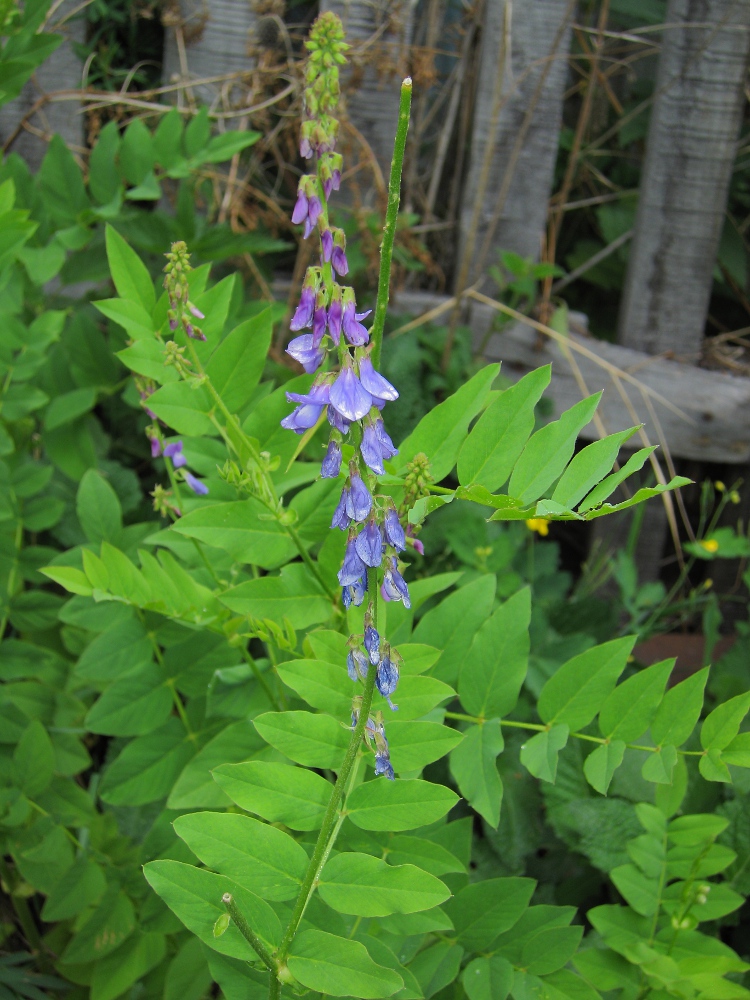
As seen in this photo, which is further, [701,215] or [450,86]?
[450,86]

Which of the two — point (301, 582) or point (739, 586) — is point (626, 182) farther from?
point (301, 582)

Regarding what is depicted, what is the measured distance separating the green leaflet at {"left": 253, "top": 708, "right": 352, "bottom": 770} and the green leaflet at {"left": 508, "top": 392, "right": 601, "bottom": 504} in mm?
325

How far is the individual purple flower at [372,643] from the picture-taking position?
86 cm

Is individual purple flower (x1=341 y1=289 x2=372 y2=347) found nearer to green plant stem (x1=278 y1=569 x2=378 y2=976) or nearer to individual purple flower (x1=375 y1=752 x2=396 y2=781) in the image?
green plant stem (x1=278 y1=569 x2=378 y2=976)

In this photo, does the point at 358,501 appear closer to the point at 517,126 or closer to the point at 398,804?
the point at 398,804

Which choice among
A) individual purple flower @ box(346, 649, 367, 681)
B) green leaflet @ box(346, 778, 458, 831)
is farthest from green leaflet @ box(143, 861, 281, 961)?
individual purple flower @ box(346, 649, 367, 681)

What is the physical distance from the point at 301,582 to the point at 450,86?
6.87ft

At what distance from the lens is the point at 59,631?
75.4 inches

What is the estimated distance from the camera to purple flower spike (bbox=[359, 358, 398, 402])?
2.81 ft

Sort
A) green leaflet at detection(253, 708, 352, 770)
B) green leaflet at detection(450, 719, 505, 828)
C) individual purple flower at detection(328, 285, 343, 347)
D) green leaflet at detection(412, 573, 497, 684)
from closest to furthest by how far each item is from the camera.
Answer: individual purple flower at detection(328, 285, 343, 347), green leaflet at detection(253, 708, 352, 770), green leaflet at detection(450, 719, 505, 828), green leaflet at detection(412, 573, 497, 684)

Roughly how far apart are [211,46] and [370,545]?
2.09 metres

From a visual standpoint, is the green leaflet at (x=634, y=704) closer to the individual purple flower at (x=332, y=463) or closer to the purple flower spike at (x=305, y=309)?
the individual purple flower at (x=332, y=463)

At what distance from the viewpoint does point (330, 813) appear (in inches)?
35.3

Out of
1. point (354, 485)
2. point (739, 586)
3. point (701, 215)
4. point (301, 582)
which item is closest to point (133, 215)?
point (301, 582)
